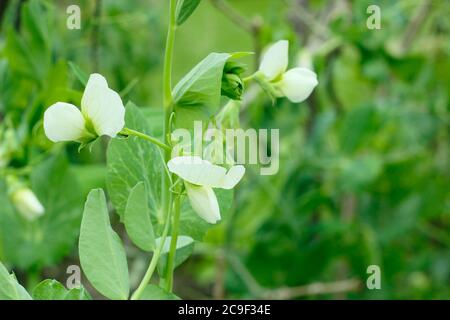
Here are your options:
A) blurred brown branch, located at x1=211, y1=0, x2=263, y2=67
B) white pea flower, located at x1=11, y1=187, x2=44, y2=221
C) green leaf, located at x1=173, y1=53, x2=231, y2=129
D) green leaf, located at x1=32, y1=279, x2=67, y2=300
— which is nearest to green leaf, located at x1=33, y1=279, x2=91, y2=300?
green leaf, located at x1=32, y1=279, x2=67, y2=300

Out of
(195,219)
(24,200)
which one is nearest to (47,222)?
(24,200)

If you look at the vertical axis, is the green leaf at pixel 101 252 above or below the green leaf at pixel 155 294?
above

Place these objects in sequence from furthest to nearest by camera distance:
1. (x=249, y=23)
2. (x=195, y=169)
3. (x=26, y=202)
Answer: (x=249, y=23) → (x=26, y=202) → (x=195, y=169)

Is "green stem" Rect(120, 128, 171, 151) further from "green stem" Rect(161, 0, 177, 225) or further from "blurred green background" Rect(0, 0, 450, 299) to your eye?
"blurred green background" Rect(0, 0, 450, 299)

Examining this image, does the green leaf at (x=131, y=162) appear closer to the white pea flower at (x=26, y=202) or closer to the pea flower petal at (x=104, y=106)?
the pea flower petal at (x=104, y=106)

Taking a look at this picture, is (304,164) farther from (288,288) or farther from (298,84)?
(298,84)

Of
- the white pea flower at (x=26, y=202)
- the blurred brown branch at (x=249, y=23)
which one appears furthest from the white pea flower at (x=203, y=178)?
the blurred brown branch at (x=249, y=23)

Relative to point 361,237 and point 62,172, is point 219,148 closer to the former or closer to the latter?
point 62,172

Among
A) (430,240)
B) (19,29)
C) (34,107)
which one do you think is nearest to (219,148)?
(34,107)
